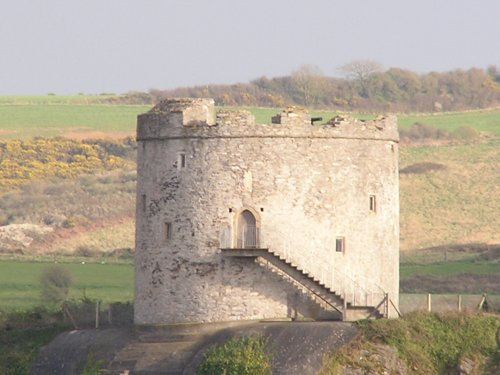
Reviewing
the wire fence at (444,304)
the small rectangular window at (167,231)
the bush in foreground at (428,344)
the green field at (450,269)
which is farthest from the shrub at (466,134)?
the bush in foreground at (428,344)

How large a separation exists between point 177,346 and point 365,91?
71222 mm

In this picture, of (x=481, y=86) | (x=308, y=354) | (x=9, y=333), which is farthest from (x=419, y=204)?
(x=308, y=354)

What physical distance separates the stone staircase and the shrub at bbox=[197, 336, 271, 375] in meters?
2.99

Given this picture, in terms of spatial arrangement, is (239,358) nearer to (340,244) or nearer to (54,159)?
(340,244)

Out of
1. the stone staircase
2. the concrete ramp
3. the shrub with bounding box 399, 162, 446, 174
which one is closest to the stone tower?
the stone staircase

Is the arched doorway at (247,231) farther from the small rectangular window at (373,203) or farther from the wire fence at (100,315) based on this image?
the wire fence at (100,315)

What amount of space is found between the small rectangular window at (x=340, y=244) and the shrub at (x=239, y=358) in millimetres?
4333

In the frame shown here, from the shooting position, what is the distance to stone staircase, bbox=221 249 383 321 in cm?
5938

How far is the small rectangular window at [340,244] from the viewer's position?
6025 centimetres

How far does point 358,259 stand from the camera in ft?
199

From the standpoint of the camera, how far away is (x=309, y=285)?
2344 inches

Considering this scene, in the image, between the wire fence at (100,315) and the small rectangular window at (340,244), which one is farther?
the wire fence at (100,315)

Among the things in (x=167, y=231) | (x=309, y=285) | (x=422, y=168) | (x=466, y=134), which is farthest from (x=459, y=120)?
(x=309, y=285)

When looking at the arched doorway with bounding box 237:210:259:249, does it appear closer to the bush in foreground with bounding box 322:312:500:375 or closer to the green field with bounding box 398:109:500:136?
the bush in foreground with bounding box 322:312:500:375
